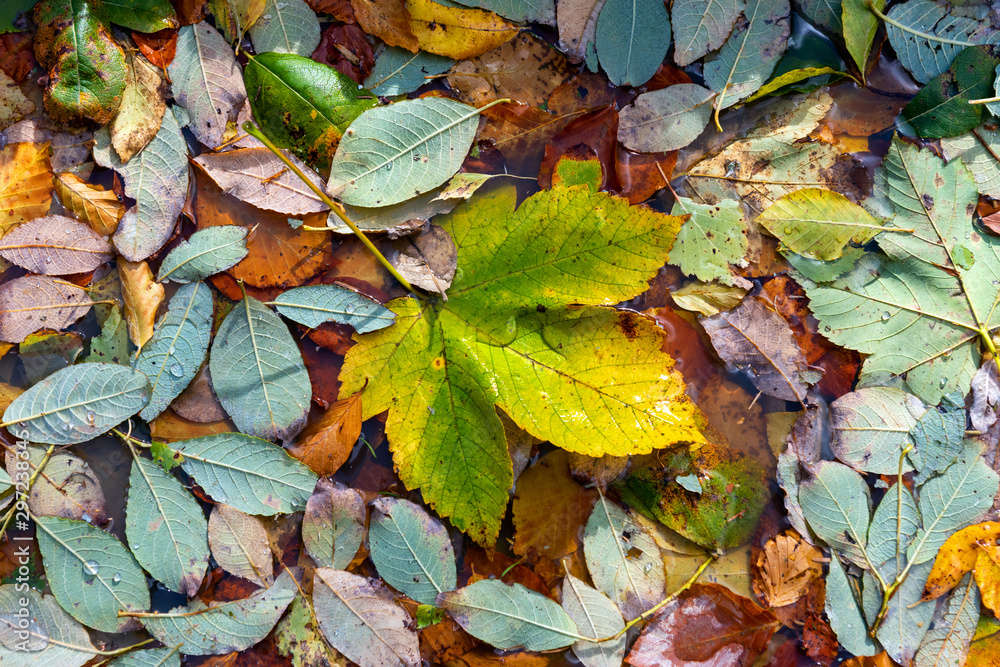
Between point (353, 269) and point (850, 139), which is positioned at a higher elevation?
point (850, 139)

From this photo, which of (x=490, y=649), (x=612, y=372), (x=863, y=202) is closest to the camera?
(x=612, y=372)

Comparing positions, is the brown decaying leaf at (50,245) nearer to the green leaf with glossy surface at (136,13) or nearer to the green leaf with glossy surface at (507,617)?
the green leaf with glossy surface at (136,13)

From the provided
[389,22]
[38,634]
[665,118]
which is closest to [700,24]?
[665,118]

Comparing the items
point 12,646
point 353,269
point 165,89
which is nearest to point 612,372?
point 353,269

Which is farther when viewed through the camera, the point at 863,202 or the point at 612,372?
the point at 863,202

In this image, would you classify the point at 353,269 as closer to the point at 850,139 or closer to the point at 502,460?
the point at 502,460
